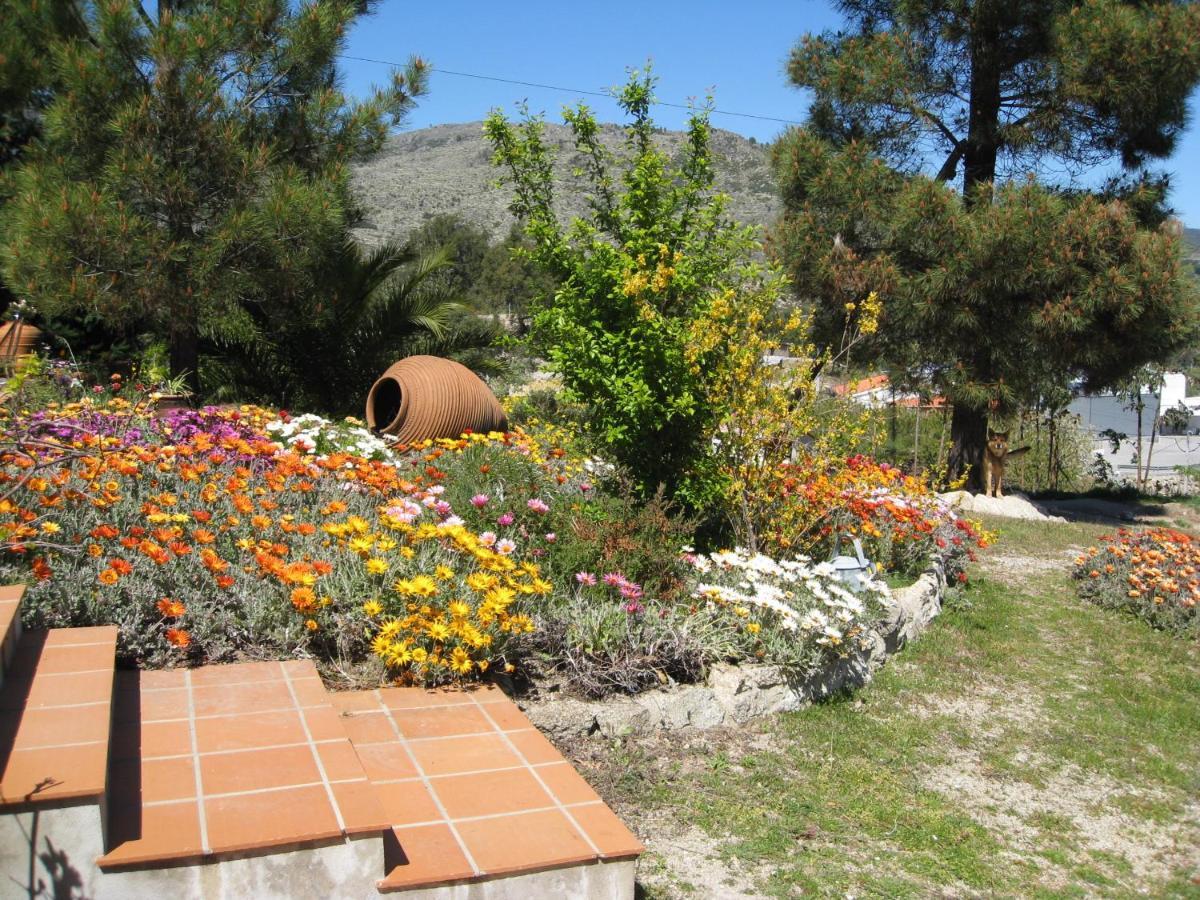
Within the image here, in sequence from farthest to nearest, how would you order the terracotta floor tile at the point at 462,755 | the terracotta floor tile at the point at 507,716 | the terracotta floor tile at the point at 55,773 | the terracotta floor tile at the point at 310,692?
the terracotta floor tile at the point at 507,716 < the terracotta floor tile at the point at 310,692 < the terracotta floor tile at the point at 462,755 < the terracotta floor tile at the point at 55,773

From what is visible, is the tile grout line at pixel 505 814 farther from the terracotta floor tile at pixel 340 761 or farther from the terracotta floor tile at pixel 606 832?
the terracotta floor tile at pixel 340 761

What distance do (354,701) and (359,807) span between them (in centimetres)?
93

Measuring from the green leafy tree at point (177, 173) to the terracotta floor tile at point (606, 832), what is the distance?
7.34 metres

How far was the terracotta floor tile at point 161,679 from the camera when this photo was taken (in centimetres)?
304

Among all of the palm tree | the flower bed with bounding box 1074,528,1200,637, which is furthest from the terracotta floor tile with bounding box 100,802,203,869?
the palm tree

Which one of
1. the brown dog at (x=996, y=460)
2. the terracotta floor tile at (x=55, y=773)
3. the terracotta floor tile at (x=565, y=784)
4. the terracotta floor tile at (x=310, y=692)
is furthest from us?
the brown dog at (x=996, y=460)

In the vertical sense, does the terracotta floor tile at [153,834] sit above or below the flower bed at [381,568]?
below

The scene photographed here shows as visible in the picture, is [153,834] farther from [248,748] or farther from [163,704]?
[163,704]

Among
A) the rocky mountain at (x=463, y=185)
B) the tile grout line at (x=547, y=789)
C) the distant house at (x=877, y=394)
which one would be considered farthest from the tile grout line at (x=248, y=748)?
the rocky mountain at (x=463, y=185)

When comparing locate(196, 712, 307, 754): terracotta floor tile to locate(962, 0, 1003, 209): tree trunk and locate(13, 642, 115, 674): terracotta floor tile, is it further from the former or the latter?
locate(962, 0, 1003, 209): tree trunk

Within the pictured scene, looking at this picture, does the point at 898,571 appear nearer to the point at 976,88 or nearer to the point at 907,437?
the point at 976,88

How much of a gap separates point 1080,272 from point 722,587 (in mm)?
8027

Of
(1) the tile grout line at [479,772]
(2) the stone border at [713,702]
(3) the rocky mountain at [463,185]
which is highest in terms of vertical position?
(3) the rocky mountain at [463,185]

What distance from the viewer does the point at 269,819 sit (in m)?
2.29
